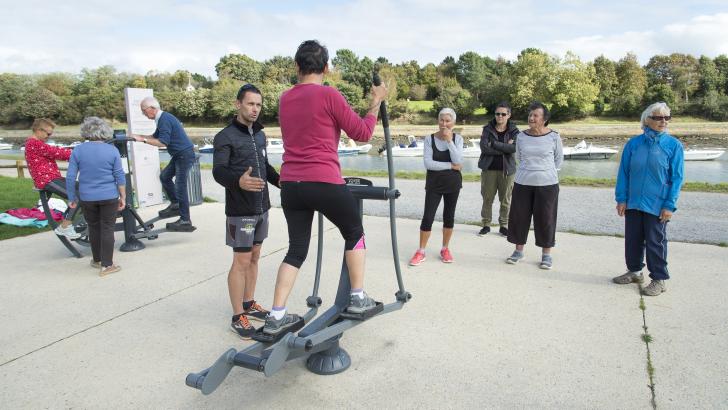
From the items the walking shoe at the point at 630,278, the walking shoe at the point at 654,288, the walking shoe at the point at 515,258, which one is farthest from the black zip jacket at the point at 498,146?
the walking shoe at the point at 654,288

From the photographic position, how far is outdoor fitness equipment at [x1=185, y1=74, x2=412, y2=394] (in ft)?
8.25

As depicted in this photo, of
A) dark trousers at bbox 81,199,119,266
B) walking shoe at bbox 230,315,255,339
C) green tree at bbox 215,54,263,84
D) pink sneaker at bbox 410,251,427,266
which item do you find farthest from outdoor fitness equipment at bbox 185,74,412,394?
green tree at bbox 215,54,263,84

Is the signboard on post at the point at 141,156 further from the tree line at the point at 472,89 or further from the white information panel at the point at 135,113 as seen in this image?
the tree line at the point at 472,89

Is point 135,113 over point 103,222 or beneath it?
over

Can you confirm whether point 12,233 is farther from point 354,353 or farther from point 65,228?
point 354,353

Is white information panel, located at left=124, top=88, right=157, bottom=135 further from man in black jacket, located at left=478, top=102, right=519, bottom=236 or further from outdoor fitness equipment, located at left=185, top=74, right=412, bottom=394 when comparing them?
outdoor fitness equipment, located at left=185, top=74, right=412, bottom=394

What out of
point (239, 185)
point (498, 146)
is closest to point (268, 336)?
point (239, 185)

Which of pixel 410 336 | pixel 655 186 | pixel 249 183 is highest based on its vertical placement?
pixel 249 183

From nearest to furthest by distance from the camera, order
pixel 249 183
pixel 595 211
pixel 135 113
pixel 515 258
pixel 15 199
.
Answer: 1. pixel 249 183
2. pixel 515 258
3. pixel 595 211
4. pixel 135 113
5. pixel 15 199

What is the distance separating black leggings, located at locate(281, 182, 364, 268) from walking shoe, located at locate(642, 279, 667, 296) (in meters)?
2.88

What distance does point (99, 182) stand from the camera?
5016mm

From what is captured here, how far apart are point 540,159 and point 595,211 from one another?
137 inches

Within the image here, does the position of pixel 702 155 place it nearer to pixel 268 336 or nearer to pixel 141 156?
pixel 141 156

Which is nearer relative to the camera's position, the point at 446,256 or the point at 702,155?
the point at 446,256
